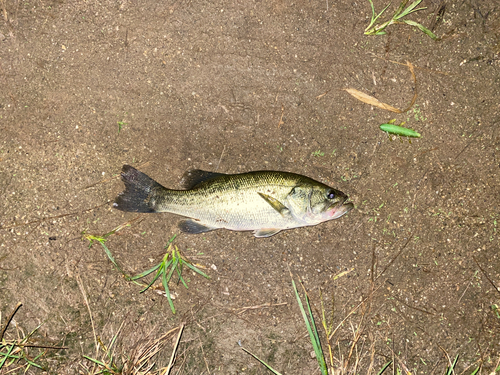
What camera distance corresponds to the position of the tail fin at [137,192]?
13.1ft

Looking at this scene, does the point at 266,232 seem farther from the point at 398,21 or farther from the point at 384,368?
the point at 398,21

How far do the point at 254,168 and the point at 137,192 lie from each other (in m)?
1.51

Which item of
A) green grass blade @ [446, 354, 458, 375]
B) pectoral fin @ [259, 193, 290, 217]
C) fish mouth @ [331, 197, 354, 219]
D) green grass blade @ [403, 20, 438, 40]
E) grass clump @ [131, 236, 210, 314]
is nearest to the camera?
pectoral fin @ [259, 193, 290, 217]

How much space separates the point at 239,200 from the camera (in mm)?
3773

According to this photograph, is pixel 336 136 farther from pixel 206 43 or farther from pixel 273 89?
pixel 206 43

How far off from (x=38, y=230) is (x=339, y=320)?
13.5 feet

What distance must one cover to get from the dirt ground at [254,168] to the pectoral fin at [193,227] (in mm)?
305

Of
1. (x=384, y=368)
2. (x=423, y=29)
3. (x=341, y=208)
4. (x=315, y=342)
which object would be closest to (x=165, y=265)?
(x=315, y=342)

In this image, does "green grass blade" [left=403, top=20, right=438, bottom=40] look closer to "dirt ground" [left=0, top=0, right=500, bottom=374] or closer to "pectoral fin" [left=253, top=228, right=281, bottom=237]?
"dirt ground" [left=0, top=0, right=500, bottom=374]

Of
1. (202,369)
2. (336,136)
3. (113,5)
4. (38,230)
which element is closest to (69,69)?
(113,5)

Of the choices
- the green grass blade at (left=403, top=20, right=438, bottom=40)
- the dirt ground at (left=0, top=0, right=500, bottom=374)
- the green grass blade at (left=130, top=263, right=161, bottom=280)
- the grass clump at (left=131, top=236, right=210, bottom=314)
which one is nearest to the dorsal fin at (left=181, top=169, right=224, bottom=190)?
the dirt ground at (left=0, top=0, right=500, bottom=374)

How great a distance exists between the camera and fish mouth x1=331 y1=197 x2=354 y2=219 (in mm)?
3926

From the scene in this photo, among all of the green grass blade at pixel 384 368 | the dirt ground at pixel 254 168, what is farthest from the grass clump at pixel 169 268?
the green grass blade at pixel 384 368

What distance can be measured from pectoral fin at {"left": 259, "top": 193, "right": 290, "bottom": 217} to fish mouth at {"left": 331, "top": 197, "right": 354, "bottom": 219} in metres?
0.59
